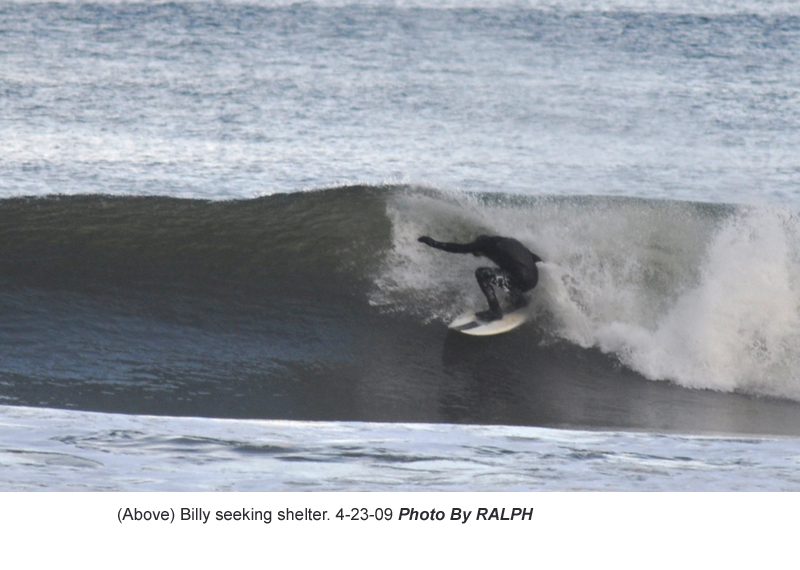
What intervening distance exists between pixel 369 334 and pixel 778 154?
10888 mm

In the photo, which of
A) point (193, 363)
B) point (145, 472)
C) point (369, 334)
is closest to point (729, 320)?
point (369, 334)

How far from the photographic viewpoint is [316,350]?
24.6ft

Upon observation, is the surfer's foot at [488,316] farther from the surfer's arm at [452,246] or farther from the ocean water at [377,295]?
the surfer's arm at [452,246]

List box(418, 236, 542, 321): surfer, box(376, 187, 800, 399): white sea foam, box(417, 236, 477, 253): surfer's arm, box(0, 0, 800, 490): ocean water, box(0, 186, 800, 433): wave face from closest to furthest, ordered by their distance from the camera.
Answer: box(0, 0, 800, 490): ocean water, box(0, 186, 800, 433): wave face, box(376, 187, 800, 399): white sea foam, box(418, 236, 542, 321): surfer, box(417, 236, 477, 253): surfer's arm

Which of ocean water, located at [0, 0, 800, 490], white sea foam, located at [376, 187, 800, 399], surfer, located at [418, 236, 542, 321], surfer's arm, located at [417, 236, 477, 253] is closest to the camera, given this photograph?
ocean water, located at [0, 0, 800, 490]

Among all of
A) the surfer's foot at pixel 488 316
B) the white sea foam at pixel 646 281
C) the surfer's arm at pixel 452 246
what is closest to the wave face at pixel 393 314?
the white sea foam at pixel 646 281

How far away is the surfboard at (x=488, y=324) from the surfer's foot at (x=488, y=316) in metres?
0.02

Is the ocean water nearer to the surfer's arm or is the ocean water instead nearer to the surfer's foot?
the surfer's foot

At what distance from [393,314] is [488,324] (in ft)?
2.82

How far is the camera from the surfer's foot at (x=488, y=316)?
24.7ft

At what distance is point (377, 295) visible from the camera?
27.3ft

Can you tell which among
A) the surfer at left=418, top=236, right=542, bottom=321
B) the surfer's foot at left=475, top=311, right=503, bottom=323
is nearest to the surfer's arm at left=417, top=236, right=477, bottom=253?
the surfer at left=418, top=236, right=542, bottom=321

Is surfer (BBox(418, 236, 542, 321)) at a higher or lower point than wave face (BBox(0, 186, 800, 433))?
higher

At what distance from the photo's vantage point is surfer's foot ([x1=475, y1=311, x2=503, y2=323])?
7535mm
